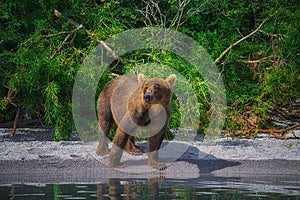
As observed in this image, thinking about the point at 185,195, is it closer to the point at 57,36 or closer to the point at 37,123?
the point at 57,36

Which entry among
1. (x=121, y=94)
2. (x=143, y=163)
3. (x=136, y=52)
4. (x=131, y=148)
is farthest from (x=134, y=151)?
(x=136, y=52)

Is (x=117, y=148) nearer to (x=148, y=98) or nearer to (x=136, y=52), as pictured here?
(x=148, y=98)

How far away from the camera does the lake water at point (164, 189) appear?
5.80 m

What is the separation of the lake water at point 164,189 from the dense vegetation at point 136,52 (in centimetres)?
301

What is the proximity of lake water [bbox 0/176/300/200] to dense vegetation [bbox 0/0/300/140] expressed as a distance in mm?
3006

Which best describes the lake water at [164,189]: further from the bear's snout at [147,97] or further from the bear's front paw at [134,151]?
the bear's front paw at [134,151]

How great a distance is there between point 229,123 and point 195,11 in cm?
206

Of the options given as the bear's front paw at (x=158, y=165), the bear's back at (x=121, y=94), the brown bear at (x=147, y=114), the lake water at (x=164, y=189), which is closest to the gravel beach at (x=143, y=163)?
the bear's front paw at (x=158, y=165)

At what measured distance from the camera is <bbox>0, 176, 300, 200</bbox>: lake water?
5.80 metres

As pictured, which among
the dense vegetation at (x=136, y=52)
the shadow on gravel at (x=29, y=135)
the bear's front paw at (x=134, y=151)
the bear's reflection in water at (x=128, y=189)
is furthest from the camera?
the shadow on gravel at (x=29, y=135)

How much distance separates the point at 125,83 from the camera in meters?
8.72

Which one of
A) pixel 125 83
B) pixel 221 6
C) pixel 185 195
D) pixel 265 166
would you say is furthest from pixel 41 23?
pixel 185 195

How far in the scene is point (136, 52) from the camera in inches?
410

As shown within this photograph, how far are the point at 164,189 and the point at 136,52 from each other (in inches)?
176
